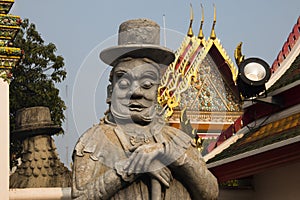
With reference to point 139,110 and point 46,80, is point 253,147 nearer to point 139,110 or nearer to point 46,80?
point 139,110

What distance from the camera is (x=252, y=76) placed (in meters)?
10.8

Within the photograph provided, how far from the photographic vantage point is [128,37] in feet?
20.2

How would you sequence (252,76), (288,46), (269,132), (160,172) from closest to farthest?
(160,172) → (269,132) → (252,76) → (288,46)

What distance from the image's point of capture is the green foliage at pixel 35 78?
60.5 ft

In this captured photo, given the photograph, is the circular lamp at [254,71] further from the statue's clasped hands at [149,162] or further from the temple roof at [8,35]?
the statue's clasped hands at [149,162]

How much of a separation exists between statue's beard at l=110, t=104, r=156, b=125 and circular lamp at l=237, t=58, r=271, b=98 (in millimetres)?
4678

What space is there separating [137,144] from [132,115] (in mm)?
172

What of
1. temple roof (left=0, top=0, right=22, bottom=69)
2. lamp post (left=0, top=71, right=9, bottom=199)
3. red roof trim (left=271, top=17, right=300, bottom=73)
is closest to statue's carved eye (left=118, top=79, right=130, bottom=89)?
red roof trim (left=271, top=17, right=300, bottom=73)

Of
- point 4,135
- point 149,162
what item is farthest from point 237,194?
point 149,162

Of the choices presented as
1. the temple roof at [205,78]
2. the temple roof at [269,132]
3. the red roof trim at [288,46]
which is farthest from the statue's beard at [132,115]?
the temple roof at [205,78]

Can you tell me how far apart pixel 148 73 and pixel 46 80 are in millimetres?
13262

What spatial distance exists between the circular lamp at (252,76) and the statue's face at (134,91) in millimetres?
4629

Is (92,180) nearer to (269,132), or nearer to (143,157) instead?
(143,157)

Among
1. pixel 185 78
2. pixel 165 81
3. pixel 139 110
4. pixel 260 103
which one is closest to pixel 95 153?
pixel 139 110
